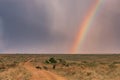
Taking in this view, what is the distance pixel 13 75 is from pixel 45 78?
499cm

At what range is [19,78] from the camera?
106 ft

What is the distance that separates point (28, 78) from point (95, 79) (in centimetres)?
Answer: 864

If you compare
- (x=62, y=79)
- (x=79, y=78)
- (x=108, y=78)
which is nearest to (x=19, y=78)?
(x=62, y=79)

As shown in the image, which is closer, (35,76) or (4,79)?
(4,79)

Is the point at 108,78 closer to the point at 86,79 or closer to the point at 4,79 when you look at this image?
the point at 86,79

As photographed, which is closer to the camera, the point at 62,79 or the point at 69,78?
the point at 62,79

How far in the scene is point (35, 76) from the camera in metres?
34.6

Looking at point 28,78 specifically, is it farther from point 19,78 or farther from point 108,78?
point 108,78

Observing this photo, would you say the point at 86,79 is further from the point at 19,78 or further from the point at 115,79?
the point at 19,78

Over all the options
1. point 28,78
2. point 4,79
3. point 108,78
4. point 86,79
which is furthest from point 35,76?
point 108,78

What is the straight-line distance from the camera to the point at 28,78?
32.7 m

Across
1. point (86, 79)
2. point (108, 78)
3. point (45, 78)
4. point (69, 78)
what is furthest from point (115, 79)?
point (45, 78)

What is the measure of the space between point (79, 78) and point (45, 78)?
15.9 ft

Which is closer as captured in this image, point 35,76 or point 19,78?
point 19,78
